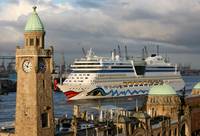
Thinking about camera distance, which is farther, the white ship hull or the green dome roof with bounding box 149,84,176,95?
the white ship hull

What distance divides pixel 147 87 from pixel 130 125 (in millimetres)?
126587

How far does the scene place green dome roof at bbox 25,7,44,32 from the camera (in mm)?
51938

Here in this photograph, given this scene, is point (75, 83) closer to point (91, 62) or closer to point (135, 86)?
point (91, 62)

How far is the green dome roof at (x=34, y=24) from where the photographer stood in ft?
→ 170

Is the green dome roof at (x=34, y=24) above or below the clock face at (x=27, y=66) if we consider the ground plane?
above

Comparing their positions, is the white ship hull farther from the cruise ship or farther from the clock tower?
the clock tower

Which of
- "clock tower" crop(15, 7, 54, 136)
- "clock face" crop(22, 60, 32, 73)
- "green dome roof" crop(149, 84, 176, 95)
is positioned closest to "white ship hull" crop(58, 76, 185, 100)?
"green dome roof" crop(149, 84, 176, 95)

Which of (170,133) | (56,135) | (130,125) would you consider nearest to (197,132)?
(170,133)

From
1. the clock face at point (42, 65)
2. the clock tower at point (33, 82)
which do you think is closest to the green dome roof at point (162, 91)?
the clock tower at point (33, 82)

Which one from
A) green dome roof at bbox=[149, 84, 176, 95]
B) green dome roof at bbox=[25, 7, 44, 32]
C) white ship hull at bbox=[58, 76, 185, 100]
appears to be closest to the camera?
green dome roof at bbox=[25, 7, 44, 32]

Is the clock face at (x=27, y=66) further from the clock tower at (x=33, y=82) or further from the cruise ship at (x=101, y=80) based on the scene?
the cruise ship at (x=101, y=80)

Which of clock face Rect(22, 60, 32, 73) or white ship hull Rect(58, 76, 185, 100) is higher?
clock face Rect(22, 60, 32, 73)

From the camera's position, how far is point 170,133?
84188mm

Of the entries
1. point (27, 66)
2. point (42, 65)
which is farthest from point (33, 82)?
point (42, 65)
